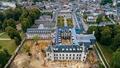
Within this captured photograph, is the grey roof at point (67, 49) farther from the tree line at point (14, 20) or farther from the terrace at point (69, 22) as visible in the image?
the terrace at point (69, 22)

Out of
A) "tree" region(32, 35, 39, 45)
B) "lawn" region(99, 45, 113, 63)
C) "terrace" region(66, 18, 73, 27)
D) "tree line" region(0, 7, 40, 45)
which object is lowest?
"lawn" region(99, 45, 113, 63)

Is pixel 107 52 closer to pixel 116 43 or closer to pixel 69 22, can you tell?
pixel 116 43

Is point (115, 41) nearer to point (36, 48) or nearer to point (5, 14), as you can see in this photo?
point (36, 48)

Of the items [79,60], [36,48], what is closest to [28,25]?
[36,48]

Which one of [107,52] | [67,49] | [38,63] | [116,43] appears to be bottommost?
[107,52]

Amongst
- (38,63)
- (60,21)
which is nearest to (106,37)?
(38,63)

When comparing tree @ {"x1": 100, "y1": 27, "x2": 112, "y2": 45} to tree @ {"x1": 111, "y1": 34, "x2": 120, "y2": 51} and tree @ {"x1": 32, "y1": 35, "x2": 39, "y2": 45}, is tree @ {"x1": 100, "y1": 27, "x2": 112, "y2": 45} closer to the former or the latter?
tree @ {"x1": 111, "y1": 34, "x2": 120, "y2": 51}

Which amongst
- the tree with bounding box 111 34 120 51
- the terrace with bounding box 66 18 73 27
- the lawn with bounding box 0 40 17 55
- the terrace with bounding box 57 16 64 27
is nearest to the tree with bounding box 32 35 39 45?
the lawn with bounding box 0 40 17 55

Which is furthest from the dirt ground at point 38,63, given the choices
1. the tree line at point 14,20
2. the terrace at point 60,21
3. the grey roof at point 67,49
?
the terrace at point 60,21

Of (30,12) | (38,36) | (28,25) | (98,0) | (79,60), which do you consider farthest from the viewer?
(98,0)

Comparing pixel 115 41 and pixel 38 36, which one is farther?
pixel 38 36

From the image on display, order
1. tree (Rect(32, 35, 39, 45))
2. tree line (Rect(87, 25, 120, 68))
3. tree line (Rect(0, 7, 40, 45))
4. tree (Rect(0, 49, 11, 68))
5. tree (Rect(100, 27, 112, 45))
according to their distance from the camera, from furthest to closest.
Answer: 1. tree line (Rect(0, 7, 40, 45))
2. tree (Rect(32, 35, 39, 45))
3. tree (Rect(100, 27, 112, 45))
4. tree line (Rect(87, 25, 120, 68))
5. tree (Rect(0, 49, 11, 68))
